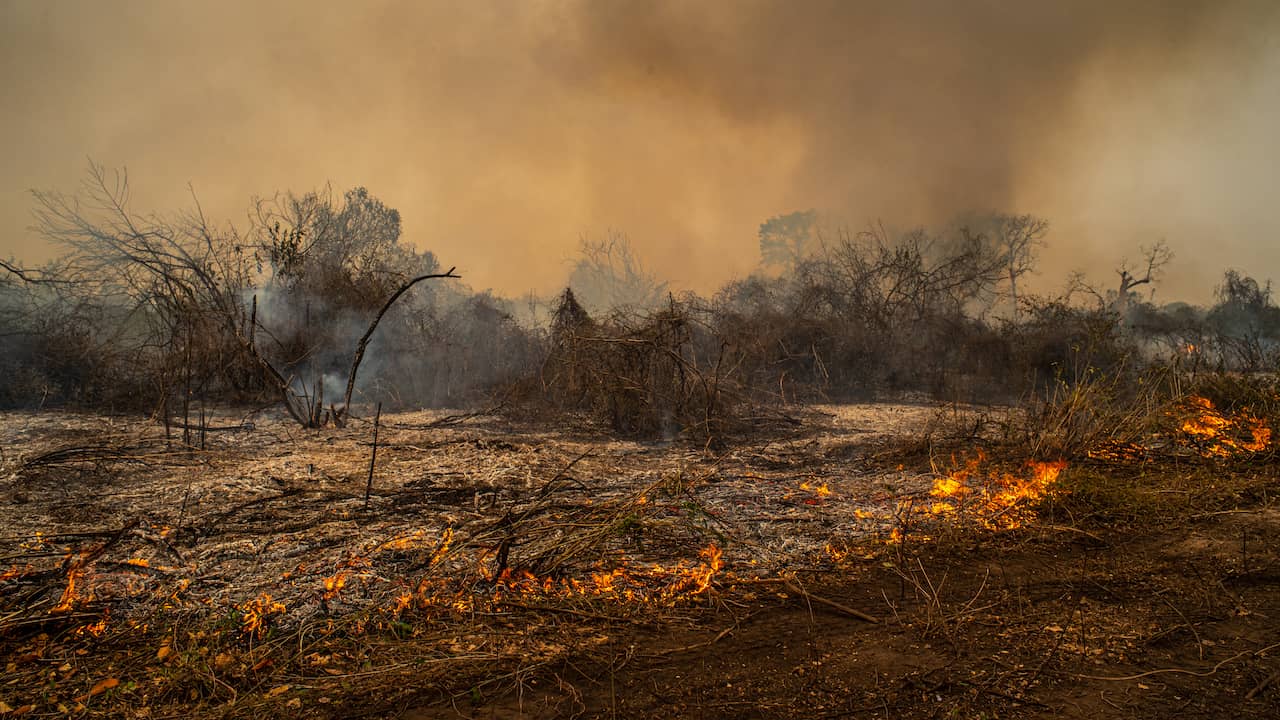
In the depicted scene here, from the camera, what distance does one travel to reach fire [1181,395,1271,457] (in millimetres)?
6066

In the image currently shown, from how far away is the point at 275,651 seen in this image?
2.66 metres

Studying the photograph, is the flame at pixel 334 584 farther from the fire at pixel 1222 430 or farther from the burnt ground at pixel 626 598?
the fire at pixel 1222 430

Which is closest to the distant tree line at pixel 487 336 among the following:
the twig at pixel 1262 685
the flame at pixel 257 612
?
the twig at pixel 1262 685

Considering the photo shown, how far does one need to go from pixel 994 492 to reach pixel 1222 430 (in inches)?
132

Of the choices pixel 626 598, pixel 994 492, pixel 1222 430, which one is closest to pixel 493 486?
pixel 626 598

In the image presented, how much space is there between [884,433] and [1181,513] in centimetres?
381

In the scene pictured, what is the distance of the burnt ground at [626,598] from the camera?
92.4 inches

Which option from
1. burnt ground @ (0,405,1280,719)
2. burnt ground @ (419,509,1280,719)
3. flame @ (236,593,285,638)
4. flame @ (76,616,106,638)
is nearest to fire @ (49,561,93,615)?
burnt ground @ (0,405,1280,719)

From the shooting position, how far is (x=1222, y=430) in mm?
6453

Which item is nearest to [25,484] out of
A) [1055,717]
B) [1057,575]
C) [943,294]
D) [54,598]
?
[54,598]

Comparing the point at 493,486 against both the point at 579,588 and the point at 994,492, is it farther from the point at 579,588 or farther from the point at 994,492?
the point at 994,492

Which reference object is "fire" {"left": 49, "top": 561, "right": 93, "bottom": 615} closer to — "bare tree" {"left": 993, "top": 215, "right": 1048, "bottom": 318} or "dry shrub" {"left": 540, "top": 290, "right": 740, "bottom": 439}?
"dry shrub" {"left": 540, "top": 290, "right": 740, "bottom": 439}

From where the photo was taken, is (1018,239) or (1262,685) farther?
(1018,239)

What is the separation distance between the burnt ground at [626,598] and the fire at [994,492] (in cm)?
13
